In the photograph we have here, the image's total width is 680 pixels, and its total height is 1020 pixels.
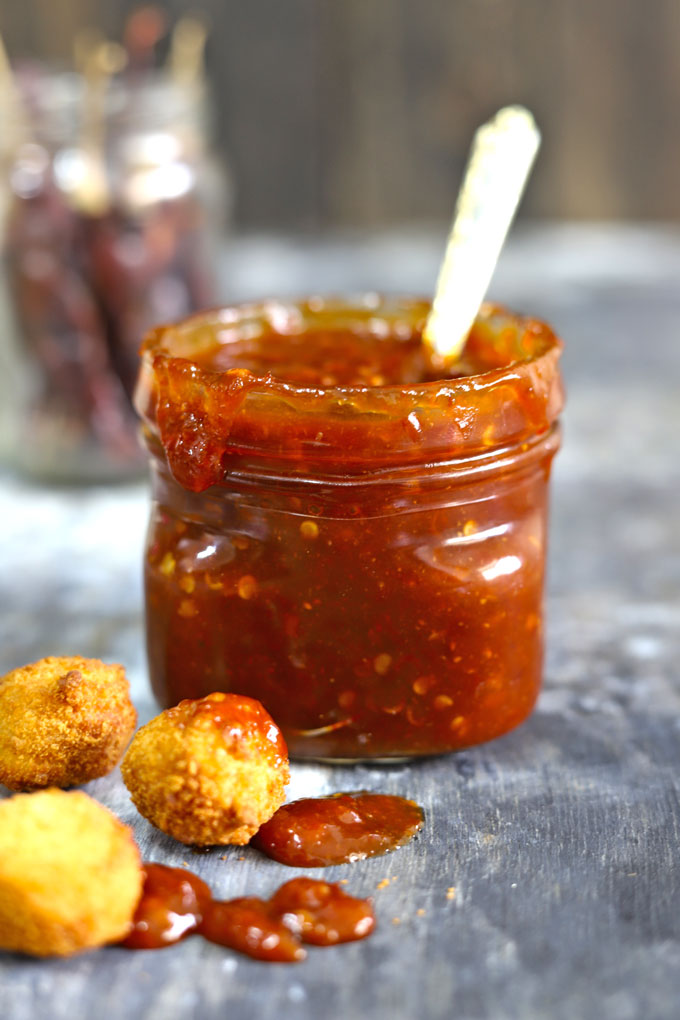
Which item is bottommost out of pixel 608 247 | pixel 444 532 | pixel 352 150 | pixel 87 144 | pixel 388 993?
pixel 608 247

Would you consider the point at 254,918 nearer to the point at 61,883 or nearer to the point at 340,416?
the point at 61,883

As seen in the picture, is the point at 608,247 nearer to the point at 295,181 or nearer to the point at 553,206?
the point at 553,206

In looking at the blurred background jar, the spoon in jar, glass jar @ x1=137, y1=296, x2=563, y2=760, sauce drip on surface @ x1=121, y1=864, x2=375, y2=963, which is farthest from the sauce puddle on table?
the blurred background jar

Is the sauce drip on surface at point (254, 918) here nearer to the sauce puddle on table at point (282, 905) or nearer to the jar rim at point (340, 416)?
the sauce puddle on table at point (282, 905)

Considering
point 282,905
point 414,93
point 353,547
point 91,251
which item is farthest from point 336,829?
point 414,93

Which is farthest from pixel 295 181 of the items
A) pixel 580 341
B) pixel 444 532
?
pixel 444 532

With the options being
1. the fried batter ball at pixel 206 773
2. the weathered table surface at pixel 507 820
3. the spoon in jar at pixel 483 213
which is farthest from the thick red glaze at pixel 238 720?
the spoon in jar at pixel 483 213
